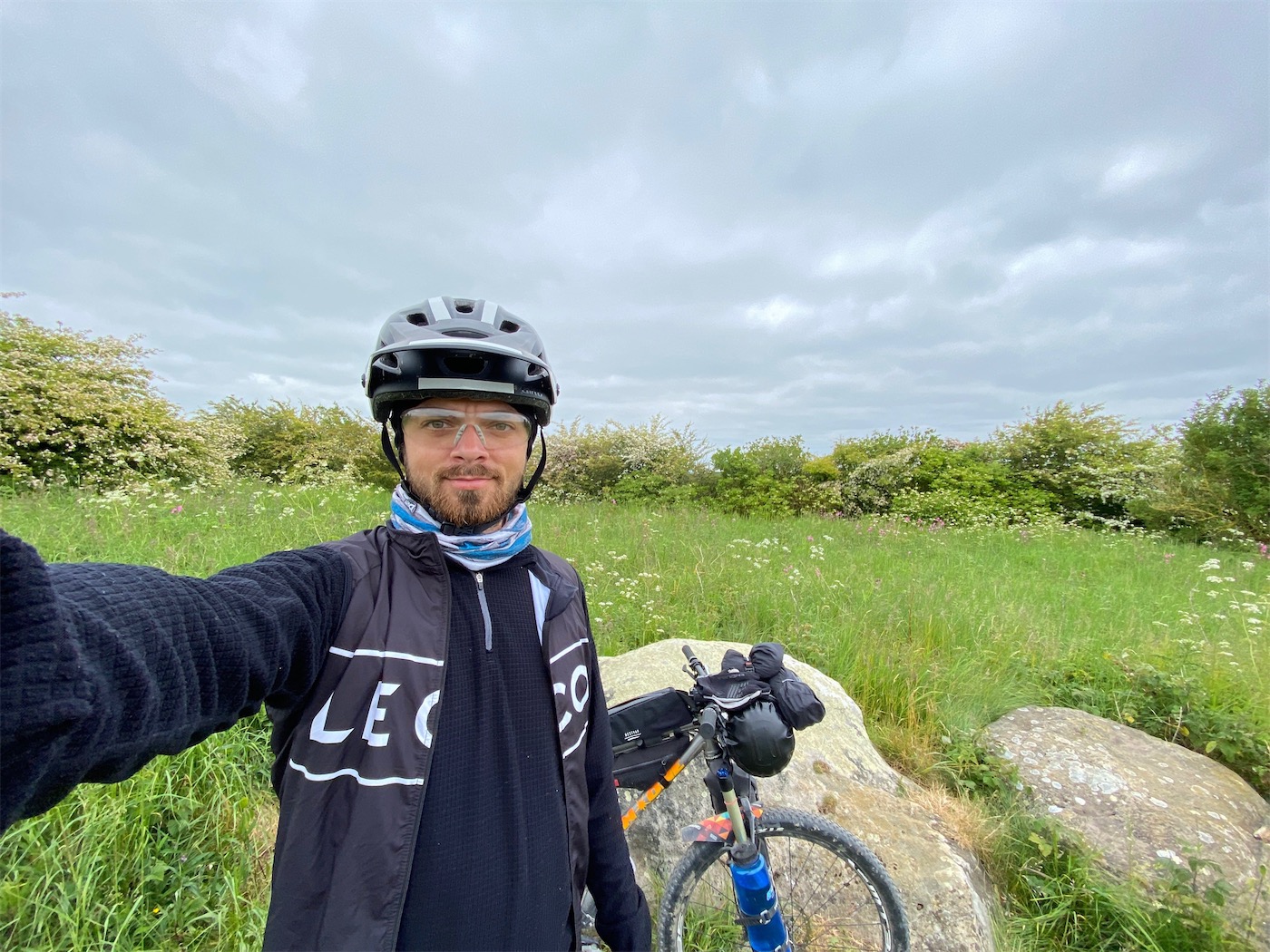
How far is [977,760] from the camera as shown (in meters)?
3.16

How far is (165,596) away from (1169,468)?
1607cm

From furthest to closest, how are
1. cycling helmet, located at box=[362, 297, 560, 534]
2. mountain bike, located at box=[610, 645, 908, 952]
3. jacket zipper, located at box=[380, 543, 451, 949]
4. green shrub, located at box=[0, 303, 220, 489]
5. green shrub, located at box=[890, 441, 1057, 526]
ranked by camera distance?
green shrub, located at box=[890, 441, 1057, 526] → green shrub, located at box=[0, 303, 220, 489] → mountain bike, located at box=[610, 645, 908, 952] → cycling helmet, located at box=[362, 297, 560, 534] → jacket zipper, located at box=[380, 543, 451, 949]

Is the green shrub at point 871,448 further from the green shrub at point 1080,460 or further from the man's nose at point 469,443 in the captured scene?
the man's nose at point 469,443

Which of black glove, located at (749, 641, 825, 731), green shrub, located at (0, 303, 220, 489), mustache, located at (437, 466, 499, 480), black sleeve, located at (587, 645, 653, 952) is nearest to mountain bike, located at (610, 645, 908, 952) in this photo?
black glove, located at (749, 641, 825, 731)

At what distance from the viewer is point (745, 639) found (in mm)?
4012

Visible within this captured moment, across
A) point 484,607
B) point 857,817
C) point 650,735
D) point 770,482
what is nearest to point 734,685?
point 650,735

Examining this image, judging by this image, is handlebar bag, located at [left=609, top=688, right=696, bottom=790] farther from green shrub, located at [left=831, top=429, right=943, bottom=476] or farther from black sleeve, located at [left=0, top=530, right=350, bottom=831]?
green shrub, located at [left=831, top=429, right=943, bottom=476]

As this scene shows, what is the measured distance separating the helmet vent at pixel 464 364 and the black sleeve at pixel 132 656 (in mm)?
843

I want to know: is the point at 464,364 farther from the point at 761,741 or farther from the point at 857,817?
the point at 857,817

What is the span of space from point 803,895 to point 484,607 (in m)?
2.18

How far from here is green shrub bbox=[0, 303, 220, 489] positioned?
24.2 ft

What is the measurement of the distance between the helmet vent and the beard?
0.45 metres

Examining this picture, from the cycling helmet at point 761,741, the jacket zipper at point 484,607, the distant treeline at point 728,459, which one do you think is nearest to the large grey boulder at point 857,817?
the cycling helmet at point 761,741

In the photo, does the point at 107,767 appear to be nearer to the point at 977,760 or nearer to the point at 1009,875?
the point at 1009,875
